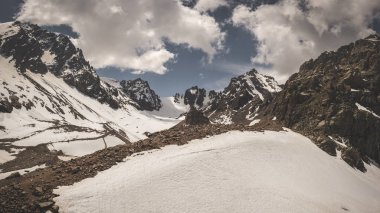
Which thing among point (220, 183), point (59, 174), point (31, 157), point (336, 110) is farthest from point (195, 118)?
point (59, 174)

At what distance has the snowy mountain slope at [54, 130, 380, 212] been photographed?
64.7 feet

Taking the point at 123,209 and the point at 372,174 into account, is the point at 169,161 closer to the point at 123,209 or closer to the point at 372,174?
the point at 123,209

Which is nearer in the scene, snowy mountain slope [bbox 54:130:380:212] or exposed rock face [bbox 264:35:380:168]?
snowy mountain slope [bbox 54:130:380:212]

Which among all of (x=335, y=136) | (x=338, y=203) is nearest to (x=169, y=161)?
(x=338, y=203)

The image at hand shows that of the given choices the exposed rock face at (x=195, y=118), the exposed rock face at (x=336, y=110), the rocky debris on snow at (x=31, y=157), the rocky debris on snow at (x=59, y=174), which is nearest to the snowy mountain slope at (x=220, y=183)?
the rocky debris on snow at (x=59, y=174)

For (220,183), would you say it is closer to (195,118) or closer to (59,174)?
(59,174)

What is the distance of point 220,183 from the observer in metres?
23.8

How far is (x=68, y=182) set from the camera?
2053 cm

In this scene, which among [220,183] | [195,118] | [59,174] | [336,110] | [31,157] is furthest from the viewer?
[195,118]

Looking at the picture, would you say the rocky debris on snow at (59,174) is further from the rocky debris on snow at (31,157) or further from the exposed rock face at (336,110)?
the rocky debris on snow at (31,157)

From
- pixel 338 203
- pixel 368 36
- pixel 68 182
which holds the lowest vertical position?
pixel 338 203

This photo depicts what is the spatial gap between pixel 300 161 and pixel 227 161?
11.1 meters

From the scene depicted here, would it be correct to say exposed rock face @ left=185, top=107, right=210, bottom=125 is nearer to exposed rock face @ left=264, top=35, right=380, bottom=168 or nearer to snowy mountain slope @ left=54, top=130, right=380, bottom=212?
exposed rock face @ left=264, top=35, right=380, bottom=168

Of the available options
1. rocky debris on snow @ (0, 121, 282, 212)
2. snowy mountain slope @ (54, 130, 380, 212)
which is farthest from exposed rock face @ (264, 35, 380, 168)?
rocky debris on snow @ (0, 121, 282, 212)
